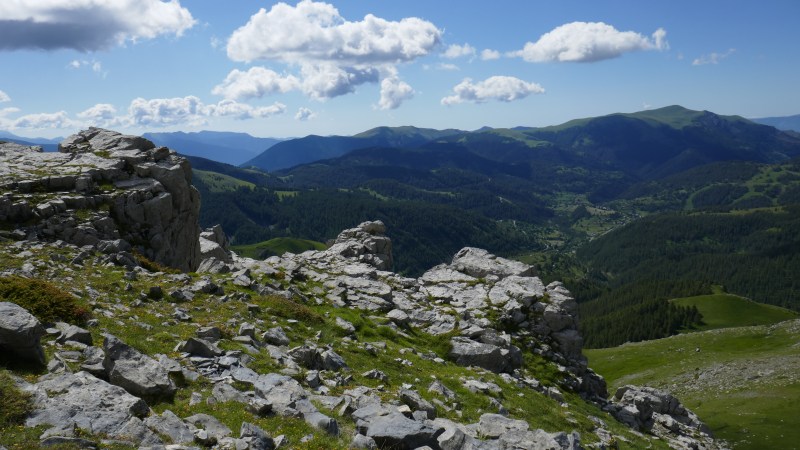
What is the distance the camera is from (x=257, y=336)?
2733cm

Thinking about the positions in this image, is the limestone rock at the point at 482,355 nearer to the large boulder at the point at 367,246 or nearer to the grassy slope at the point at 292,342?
the grassy slope at the point at 292,342

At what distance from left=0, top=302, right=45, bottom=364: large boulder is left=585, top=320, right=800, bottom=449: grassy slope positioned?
81.6 meters

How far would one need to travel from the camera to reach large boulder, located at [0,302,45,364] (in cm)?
1533

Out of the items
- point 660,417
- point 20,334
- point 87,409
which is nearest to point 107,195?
point 20,334

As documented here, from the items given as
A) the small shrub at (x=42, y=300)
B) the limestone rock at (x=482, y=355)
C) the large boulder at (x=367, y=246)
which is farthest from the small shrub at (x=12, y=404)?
the large boulder at (x=367, y=246)

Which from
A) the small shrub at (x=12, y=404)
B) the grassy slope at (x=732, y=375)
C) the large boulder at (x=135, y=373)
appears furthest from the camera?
the grassy slope at (x=732, y=375)

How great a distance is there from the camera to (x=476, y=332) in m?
45.6

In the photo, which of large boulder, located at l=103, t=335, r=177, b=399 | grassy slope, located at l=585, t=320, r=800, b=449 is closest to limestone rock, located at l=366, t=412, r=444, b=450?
large boulder, located at l=103, t=335, r=177, b=399

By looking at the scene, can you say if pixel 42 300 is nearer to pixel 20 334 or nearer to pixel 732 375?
pixel 20 334

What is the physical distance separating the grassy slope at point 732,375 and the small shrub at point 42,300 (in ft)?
264

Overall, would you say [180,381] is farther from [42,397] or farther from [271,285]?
[271,285]

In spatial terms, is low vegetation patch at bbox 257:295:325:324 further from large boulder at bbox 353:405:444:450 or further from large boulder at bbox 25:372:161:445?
large boulder at bbox 25:372:161:445

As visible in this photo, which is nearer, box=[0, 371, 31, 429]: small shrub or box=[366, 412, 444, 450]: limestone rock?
box=[0, 371, 31, 429]: small shrub

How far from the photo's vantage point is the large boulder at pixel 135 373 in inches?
650
